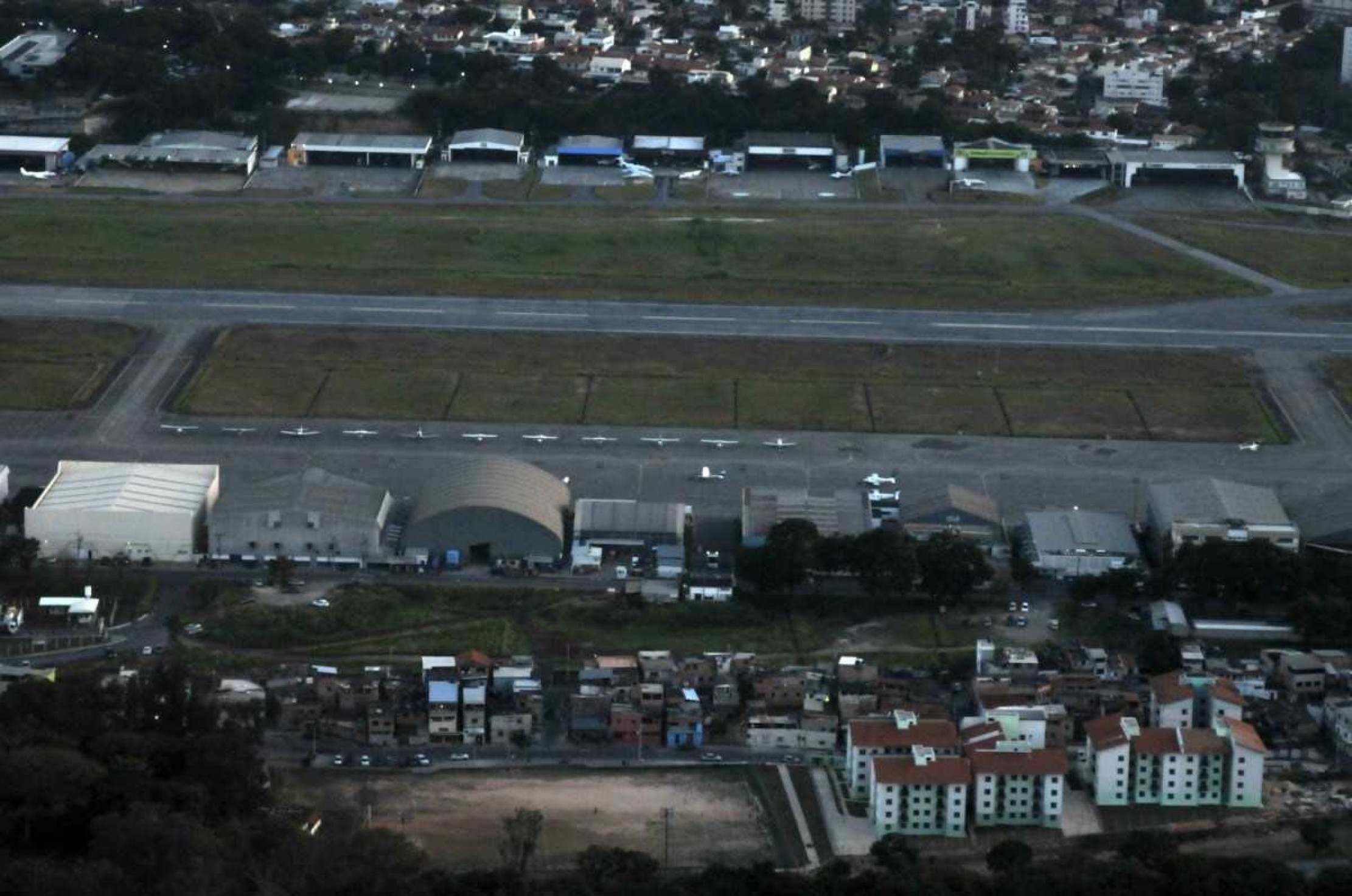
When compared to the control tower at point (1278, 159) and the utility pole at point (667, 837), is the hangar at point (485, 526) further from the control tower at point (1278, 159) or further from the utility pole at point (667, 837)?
the control tower at point (1278, 159)

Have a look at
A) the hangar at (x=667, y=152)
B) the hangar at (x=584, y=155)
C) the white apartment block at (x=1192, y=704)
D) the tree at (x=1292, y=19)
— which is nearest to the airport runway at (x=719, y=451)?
the white apartment block at (x=1192, y=704)

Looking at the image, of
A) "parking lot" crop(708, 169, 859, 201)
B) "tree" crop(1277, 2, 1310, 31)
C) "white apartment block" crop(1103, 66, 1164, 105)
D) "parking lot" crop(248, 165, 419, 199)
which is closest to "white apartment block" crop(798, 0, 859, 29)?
"white apartment block" crop(1103, 66, 1164, 105)

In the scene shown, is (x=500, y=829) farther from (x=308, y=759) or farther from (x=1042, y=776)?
(x=1042, y=776)

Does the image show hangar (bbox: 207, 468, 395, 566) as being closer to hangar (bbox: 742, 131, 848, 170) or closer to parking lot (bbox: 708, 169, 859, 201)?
parking lot (bbox: 708, 169, 859, 201)

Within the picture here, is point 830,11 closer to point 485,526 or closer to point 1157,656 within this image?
point 485,526

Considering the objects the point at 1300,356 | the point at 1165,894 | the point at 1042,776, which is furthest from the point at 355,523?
the point at 1300,356

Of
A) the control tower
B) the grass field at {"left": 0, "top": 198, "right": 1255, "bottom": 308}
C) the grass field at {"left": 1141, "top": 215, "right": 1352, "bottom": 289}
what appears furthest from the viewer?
the control tower
